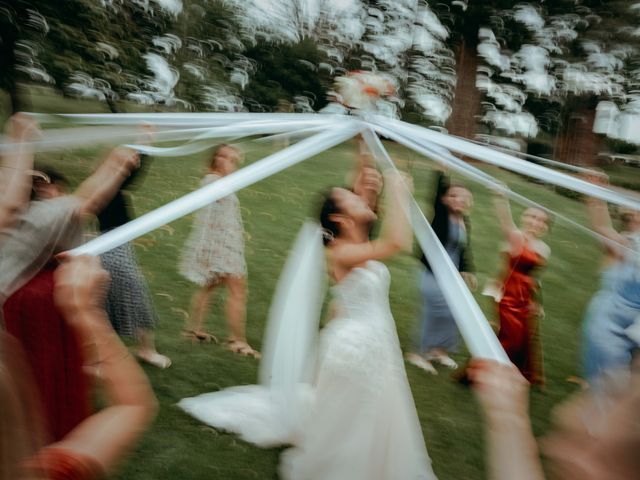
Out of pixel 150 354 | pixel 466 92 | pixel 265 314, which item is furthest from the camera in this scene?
pixel 466 92

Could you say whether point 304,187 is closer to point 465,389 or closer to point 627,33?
point 465,389

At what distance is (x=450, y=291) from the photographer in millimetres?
2416

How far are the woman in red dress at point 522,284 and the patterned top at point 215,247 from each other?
239cm

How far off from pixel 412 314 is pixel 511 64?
14.7 metres

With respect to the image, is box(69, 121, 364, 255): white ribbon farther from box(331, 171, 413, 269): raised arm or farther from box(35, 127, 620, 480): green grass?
box(35, 127, 620, 480): green grass

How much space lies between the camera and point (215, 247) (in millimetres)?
4914

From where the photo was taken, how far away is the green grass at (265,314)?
3.62 meters

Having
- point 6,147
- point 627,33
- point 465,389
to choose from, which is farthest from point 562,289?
point 627,33

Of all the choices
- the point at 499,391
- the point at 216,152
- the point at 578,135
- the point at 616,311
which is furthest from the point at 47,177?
the point at 578,135

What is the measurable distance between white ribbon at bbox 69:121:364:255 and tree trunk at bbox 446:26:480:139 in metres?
11.7

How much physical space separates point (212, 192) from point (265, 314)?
384 centimetres

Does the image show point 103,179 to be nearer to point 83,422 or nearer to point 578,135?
point 83,422

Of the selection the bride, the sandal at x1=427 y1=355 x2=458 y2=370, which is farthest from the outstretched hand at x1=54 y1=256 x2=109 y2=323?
the sandal at x1=427 y1=355 x2=458 y2=370

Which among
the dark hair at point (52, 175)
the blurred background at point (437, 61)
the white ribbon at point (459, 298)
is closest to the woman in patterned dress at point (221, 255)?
the dark hair at point (52, 175)
